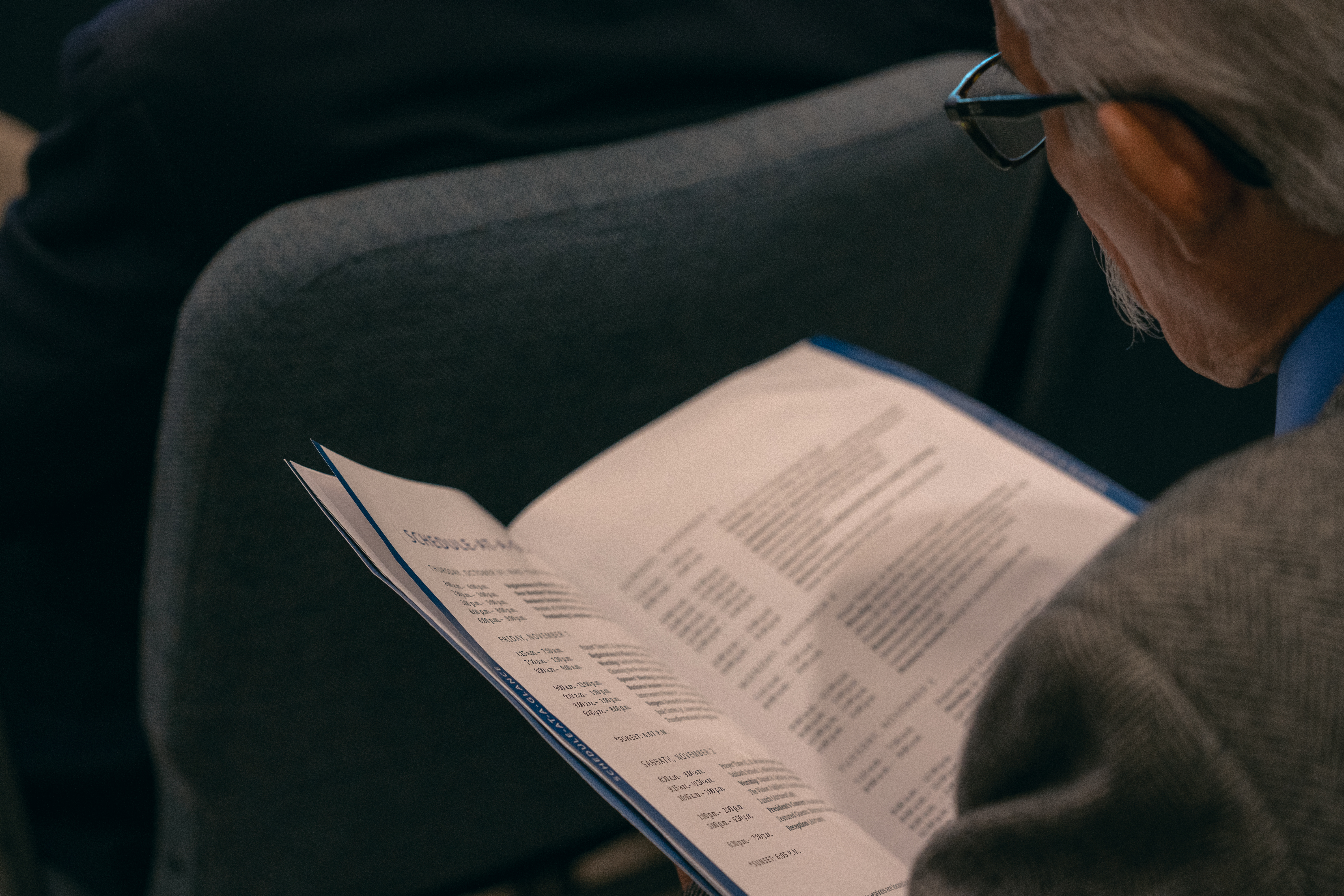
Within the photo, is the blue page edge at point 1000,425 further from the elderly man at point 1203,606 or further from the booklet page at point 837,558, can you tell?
the elderly man at point 1203,606

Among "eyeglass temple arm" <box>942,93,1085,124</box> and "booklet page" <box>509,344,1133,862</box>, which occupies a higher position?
"eyeglass temple arm" <box>942,93,1085,124</box>

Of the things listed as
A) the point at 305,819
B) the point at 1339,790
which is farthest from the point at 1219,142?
the point at 305,819

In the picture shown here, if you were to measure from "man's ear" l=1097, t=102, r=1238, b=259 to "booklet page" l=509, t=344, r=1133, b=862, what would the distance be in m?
0.25

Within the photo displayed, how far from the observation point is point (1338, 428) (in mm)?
330

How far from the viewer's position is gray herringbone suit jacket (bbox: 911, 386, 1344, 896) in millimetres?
290

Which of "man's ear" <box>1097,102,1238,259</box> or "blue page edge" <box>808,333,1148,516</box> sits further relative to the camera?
"blue page edge" <box>808,333,1148,516</box>

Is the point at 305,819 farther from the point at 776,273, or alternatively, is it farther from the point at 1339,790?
the point at 1339,790

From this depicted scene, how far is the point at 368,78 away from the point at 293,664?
0.38 metres

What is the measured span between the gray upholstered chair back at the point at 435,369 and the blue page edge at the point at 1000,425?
0.04 meters

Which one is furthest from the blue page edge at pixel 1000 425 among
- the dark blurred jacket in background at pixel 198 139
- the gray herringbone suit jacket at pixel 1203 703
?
the gray herringbone suit jacket at pixel 1203 703

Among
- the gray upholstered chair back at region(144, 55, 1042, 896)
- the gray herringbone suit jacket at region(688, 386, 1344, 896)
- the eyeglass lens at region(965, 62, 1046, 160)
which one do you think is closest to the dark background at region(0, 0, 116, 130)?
the gray upholstered chair back at region(144, 55, 1042, 896)

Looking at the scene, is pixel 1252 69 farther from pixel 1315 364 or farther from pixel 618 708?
pixel 618 708

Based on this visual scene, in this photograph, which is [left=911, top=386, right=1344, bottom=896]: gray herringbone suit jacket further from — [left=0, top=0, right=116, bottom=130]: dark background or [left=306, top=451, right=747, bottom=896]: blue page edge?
[left=0, top=0, right=116, bottom=130]: dark background

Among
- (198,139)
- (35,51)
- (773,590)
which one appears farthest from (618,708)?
(35,51)
